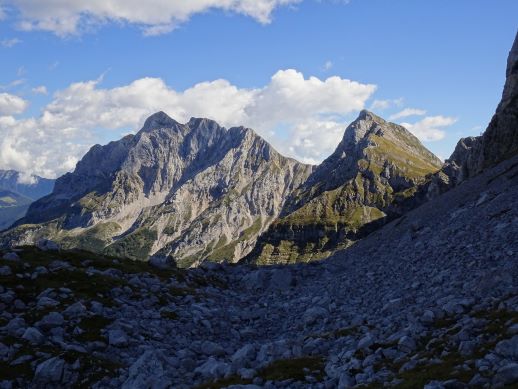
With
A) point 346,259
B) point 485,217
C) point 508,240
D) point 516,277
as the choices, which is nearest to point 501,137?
point 346,259

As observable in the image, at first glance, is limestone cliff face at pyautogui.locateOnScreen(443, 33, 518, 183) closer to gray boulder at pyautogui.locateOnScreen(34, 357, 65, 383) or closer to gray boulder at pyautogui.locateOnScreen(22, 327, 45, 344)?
gray boulder at pyautogui.locateOnScreen(22, 327, 45, 344)

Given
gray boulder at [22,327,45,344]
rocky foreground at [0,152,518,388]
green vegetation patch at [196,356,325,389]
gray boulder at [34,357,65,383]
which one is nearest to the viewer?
rocky foreground at [0,152,518,388]

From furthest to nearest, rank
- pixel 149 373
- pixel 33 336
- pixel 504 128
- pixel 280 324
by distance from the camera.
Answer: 1. pixel 504 128
2. pixel 280 324
3. pixel 33 336
4. pixel 149 373

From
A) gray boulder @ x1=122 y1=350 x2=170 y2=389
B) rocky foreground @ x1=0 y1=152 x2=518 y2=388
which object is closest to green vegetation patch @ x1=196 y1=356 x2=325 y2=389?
rocky foreground @ x1=0 y1=152 x2=518 y2=388

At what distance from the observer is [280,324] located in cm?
3569

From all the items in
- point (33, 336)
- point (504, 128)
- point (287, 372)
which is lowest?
point (287, 372)

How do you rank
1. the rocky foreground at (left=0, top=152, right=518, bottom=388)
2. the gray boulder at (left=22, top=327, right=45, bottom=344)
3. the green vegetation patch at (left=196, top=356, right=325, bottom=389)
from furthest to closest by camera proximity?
the gray boulder at (left=22, top=327, right=45, bottom=344)
the green vegetation patch at (left=196, top=356, right=325, bottom=389)
the rocky foreground at (left=0, top=152, right=518, bottom=388)

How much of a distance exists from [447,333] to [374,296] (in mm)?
14909

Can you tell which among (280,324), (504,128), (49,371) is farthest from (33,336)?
(504,128)

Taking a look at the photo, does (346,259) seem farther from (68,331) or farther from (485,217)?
(68,331)

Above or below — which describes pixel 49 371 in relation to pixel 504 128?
below

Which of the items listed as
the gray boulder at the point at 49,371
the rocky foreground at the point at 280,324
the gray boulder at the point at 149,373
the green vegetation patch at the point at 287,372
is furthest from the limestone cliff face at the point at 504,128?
the gray boulder at the point at 49,371

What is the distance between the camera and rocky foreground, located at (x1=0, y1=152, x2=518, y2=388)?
17469 millimetres

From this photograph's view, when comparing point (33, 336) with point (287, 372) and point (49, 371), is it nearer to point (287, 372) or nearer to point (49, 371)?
point (49, 371)
